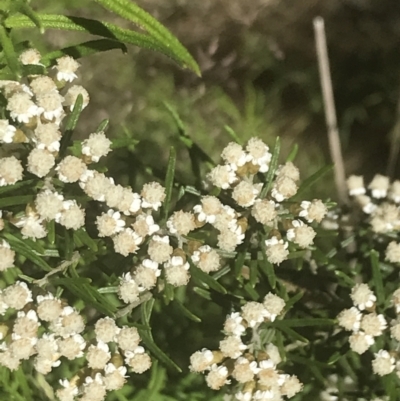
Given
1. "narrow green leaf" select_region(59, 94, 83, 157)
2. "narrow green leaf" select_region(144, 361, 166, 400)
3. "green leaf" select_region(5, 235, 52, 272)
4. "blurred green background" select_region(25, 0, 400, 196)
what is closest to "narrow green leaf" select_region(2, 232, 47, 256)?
"green leaf" select_region(5, 235, 52, 272)

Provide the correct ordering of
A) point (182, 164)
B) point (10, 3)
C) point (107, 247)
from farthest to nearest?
1. point (182, 164)
2. point (107, 247)
3. point (10, 3)

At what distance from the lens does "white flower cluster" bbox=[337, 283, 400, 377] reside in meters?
0.79

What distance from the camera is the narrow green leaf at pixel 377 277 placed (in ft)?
2.67

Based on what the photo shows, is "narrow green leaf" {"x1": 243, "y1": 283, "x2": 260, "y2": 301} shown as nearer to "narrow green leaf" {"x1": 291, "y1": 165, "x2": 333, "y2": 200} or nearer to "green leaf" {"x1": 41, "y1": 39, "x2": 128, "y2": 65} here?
"narrow green leaf" {"x1": 291, "y1": 165, "x2": 333, "y2": 200}

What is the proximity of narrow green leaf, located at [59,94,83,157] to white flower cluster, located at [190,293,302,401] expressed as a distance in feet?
1.11

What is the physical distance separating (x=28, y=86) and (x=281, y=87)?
31.3 inches

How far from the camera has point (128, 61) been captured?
1.49m

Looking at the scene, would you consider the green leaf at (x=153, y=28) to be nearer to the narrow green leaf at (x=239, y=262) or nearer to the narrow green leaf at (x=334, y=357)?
the narrow green leaf at (x=239, y=262)

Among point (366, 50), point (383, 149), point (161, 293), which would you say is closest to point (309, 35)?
point (366, 50)

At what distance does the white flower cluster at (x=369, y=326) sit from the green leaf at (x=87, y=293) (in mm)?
329

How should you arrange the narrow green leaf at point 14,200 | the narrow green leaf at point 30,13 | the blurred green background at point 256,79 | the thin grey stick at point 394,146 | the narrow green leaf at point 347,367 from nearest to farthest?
the narrow green leaf at point 30,13 → the narrow green leaf at point 14,200 → the narrow green leaf at point 347,367 → the thin grey stick at point 394,146 → the blurred green background at point 256,79

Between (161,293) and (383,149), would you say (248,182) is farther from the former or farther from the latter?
(383,149)

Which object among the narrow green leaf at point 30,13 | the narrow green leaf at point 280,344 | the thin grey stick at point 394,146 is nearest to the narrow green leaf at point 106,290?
the narrow green leaf at point 280,344

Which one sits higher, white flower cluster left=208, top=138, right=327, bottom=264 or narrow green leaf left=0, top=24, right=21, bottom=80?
narrow green leaf left=0, top=24, right=21, bottom=80
